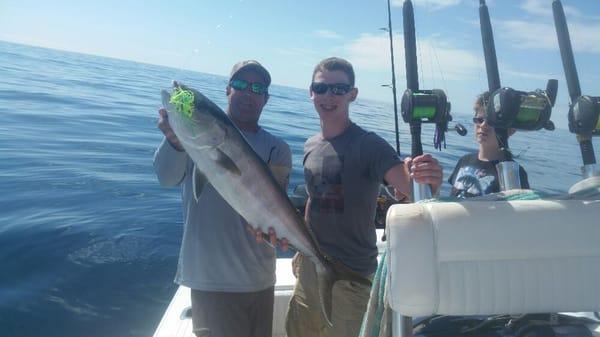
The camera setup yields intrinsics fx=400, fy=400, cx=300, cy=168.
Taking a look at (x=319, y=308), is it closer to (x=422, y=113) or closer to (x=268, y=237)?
(x=268, y=237)

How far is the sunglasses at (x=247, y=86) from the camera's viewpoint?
2.71 metres

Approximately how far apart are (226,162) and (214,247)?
613 mm

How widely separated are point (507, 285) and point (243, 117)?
1.93 m

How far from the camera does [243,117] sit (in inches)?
111

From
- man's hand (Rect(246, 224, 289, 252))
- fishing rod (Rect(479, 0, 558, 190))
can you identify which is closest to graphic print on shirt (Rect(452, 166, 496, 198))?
fishing rod (Rect(479, 0, 558, 190))

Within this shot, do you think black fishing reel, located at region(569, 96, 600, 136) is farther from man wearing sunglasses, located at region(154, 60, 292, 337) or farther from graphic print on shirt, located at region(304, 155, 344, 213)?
man wearing sunglasses, located at region(154, 60, 292, 337)

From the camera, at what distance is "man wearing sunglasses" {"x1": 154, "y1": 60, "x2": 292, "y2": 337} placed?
2.60m

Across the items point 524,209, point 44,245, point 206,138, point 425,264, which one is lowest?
point 44,245

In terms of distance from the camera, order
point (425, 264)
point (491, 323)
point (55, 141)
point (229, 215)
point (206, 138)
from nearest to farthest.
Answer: point (425, 264), point (491, 323), point (206, 138), point (229, 215), point (55, 141)

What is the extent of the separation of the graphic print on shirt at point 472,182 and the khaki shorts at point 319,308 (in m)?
1.46

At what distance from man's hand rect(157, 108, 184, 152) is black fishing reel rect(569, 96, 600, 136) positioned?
217 cm

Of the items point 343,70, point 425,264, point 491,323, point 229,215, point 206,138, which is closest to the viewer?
point 425,264

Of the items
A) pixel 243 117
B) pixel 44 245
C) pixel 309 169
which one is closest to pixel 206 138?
pixel 243 117

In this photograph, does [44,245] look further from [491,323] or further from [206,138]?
[491,323]
